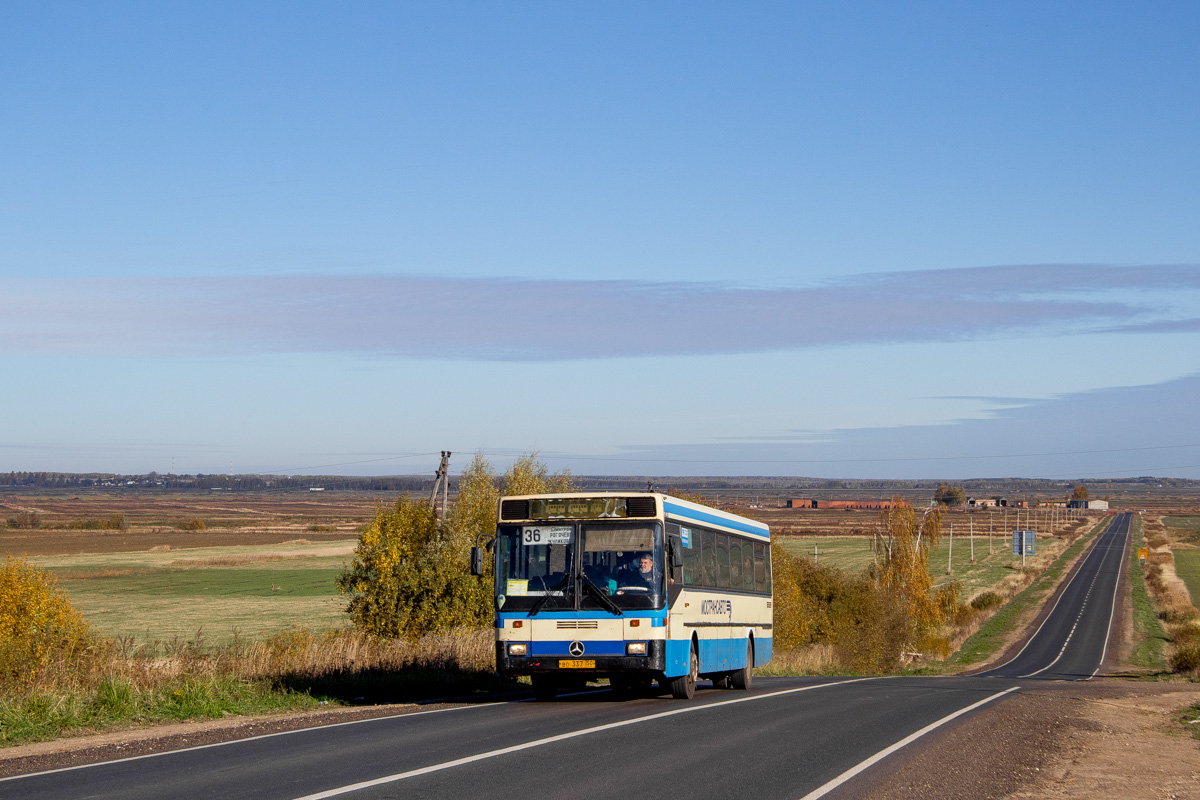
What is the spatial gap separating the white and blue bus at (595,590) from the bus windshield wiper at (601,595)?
0.05ft

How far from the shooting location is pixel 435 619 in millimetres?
37719

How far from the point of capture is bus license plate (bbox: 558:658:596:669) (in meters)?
17.3

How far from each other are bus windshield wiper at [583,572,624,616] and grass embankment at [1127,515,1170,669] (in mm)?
53898

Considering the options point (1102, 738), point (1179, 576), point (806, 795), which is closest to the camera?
point (806, 795)

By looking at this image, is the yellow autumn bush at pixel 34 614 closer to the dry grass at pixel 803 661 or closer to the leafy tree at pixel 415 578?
the leafy tree at pixel 415 578

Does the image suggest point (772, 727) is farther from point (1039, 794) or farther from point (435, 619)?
point (435, 619)

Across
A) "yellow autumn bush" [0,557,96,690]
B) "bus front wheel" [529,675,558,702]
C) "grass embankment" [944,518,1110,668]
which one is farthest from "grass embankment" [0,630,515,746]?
"grass embankment" [944,518,1110,668]

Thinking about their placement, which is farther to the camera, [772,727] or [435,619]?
[435,619]

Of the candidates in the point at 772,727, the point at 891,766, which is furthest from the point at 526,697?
the point at 891,766

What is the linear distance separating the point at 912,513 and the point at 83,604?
57.5 meters

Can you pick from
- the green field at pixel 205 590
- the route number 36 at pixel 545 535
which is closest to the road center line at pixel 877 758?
the route number 36 at pixel 545 535

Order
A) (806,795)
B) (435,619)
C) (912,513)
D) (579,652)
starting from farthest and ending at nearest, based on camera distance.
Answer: (912,513) < (435,619) < (579,652) < (806,795)

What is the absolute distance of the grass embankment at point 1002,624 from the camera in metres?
68.8

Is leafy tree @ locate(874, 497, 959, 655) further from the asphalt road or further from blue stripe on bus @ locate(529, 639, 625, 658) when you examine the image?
blue stripe on bus @ locate(529, 639, 625, 658)
